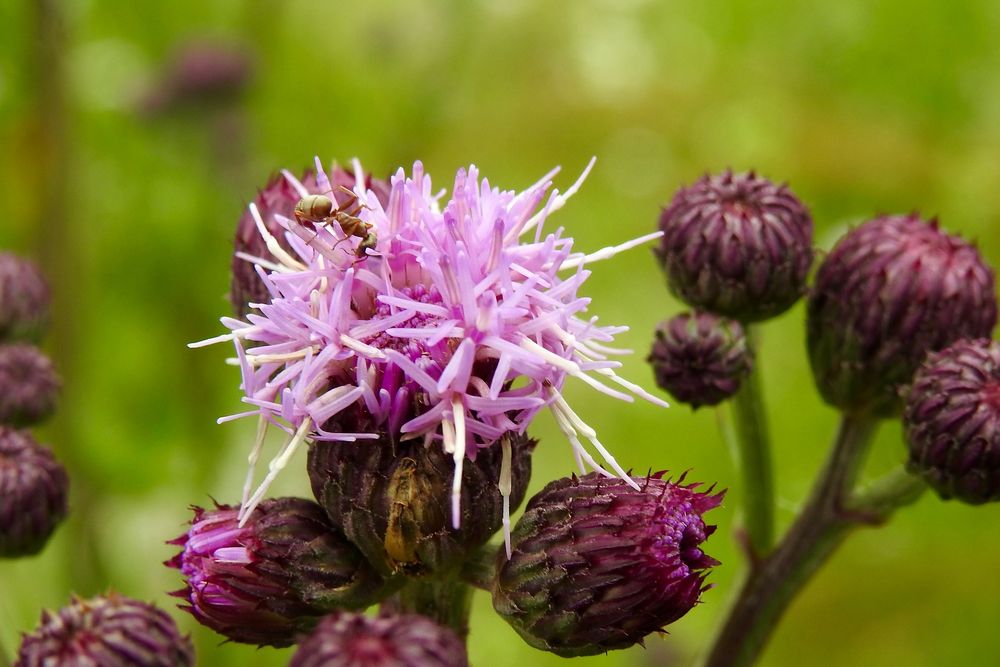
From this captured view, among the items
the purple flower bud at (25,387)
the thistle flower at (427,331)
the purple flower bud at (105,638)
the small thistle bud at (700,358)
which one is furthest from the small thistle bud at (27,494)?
the small thistle bud at (700,358)

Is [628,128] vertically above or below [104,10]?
below

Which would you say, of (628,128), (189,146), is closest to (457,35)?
(189,146)

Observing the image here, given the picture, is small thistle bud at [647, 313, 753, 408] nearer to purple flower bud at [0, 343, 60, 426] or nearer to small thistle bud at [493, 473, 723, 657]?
small thistle bud at [493, 473, 723, 657]

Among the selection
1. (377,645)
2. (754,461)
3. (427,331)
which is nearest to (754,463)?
(754,461)

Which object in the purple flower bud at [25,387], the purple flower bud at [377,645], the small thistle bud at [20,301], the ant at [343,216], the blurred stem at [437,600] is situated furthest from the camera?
the small thistle bud at [20,301]

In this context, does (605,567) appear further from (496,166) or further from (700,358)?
(496,166)

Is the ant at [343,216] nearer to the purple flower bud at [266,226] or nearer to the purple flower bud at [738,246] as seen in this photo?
the purple flower bud at [266,226]

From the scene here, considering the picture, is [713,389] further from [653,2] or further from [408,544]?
[653,2]
